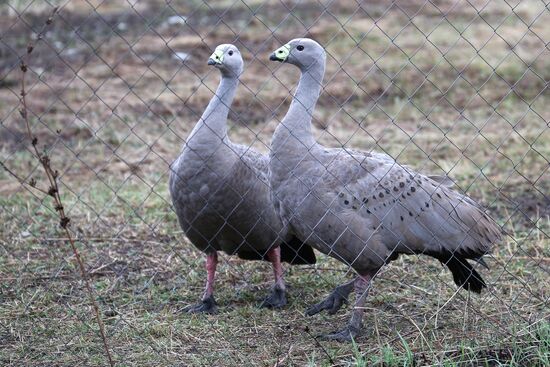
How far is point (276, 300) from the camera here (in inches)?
214

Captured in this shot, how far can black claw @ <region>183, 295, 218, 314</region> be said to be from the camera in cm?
527

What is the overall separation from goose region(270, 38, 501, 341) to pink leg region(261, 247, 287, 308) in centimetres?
60

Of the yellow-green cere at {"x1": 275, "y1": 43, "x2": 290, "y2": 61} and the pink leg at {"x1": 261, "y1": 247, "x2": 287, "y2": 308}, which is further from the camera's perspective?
the pink leg at {"x1": 261, "y1": 247, "x2": 287, "y2": 308}

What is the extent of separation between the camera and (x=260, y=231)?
17.5 ft

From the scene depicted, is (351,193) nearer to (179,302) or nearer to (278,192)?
(278,192)

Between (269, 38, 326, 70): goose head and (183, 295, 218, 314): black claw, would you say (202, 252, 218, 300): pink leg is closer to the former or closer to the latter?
(183, 295, 218, 314): black claw

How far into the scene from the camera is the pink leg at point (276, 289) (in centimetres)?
541

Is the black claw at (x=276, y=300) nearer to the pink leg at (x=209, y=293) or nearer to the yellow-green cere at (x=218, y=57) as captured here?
the pink leg at (x=209, y=293)

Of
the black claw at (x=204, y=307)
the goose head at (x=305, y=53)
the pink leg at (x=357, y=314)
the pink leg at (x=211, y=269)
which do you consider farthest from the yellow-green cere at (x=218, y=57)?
the pink leg at (x=357, y=314)

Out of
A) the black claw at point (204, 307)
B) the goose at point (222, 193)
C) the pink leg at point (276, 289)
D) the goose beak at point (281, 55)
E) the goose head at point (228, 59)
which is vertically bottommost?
the black claw at point (204, 307)

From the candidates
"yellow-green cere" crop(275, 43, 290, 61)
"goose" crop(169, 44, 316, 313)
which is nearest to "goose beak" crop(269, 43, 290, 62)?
"yellow-green cere" crop(275, 43, 290, 61)

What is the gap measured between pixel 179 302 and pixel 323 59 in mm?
1665

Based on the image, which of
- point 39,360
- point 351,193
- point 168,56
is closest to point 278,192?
point 351,193

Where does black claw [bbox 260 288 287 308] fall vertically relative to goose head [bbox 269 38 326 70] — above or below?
below
